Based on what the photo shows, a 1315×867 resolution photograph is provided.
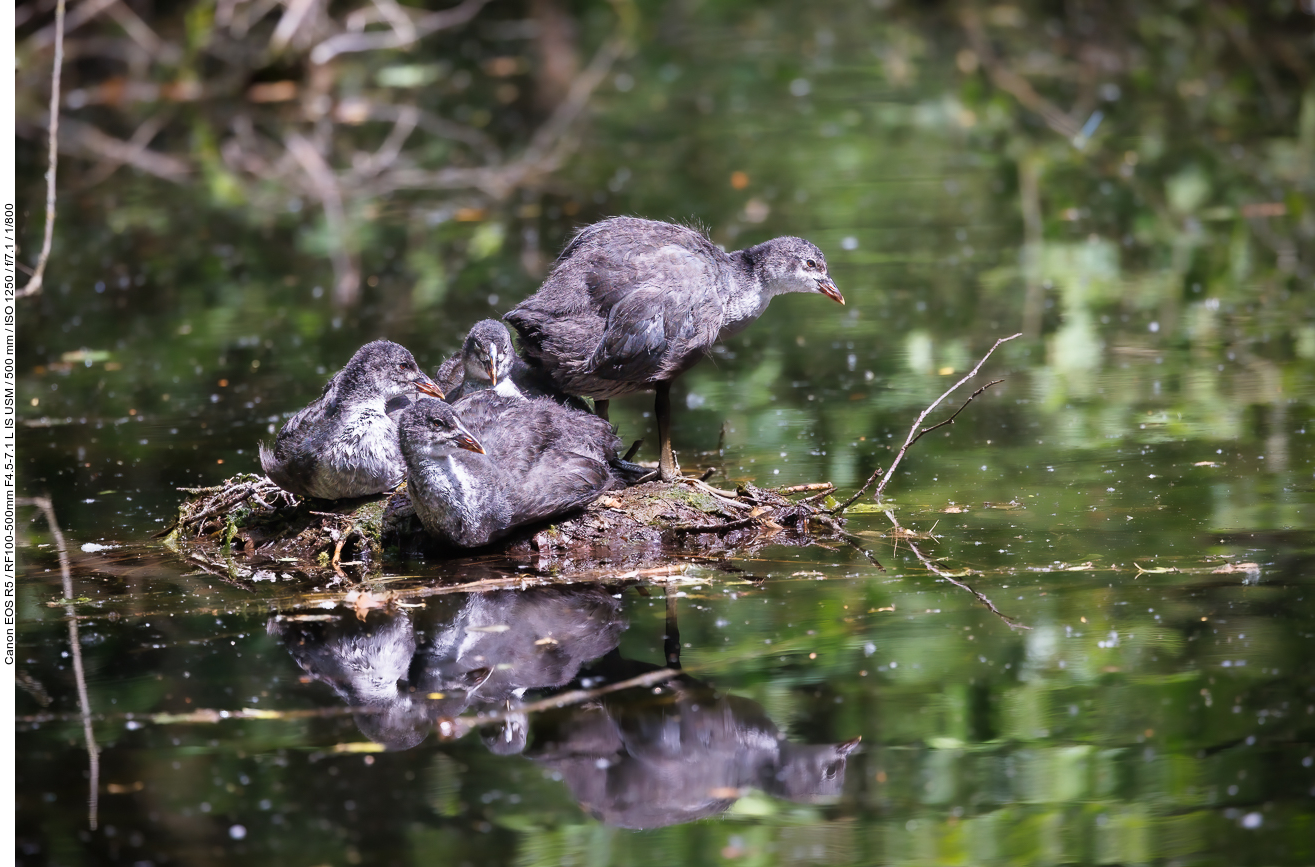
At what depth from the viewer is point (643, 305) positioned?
262 inches

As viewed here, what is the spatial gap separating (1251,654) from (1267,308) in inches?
195

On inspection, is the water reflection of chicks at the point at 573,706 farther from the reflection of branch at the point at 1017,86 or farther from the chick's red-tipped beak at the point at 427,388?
the reflection of branch at the point at 1017,86

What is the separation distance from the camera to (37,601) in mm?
6406

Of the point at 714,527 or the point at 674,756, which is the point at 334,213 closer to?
the point at 714,527

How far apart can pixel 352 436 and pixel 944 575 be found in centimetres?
238

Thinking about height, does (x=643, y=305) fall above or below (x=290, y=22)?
below

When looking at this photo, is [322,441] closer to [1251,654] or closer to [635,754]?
[635,754]

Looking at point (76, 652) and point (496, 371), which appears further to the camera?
point (496, 371)

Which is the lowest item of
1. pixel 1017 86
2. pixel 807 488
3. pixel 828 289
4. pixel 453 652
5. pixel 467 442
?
pixel 453 652

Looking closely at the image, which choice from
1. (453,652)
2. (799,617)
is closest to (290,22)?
(453,652)

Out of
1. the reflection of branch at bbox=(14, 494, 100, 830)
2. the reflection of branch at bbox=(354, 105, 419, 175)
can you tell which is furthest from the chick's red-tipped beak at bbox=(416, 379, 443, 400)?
the reflection of branch at bbox=(354, 105, 419, 175)

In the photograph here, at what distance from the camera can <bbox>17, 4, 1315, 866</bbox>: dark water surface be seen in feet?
15.4

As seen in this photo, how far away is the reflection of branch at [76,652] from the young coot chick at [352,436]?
3.03 feet

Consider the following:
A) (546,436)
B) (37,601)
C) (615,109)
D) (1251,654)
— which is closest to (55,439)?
(37,601)
